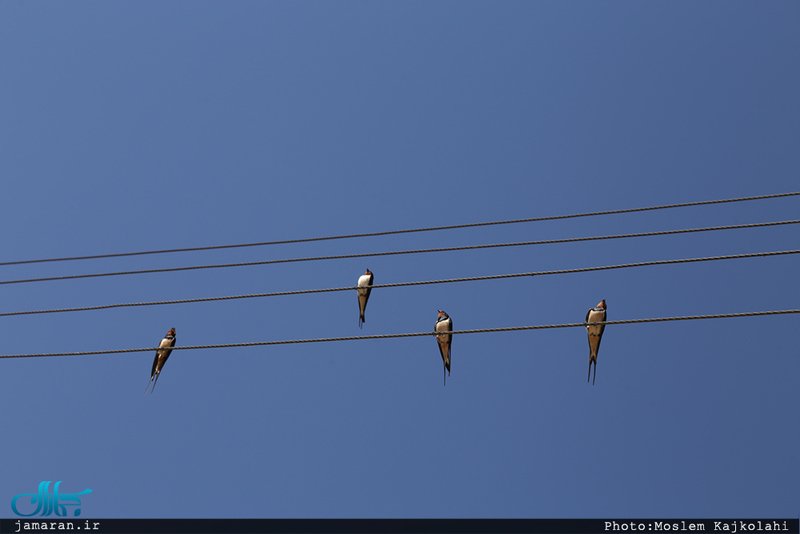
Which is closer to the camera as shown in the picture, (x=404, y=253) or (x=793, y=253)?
(x=793, y=253)

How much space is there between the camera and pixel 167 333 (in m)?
15.8

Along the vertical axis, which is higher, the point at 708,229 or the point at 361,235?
the point at 361,235

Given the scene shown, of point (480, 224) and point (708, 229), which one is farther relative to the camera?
point (480, 224)

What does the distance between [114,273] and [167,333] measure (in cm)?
764

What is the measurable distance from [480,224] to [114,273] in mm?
3761
